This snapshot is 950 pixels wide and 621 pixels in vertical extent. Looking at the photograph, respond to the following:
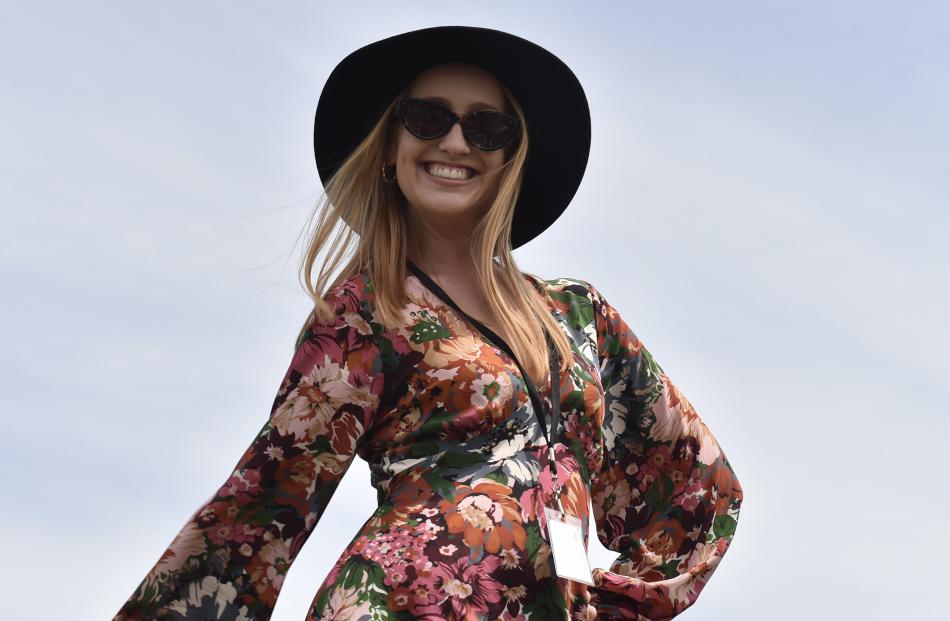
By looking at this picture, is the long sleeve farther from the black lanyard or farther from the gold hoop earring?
the gold hoop earring

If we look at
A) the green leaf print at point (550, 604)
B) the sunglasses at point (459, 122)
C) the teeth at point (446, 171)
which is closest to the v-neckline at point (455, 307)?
the teeth at point (446, 171)

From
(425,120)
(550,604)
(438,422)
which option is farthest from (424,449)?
(425,120)

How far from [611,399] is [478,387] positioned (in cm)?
76

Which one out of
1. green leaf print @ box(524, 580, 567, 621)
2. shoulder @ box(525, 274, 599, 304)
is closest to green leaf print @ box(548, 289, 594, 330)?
shoulder @ box(525, 274, 599, 304)

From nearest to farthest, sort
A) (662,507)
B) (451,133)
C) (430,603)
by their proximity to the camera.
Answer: (430,603) → (451,133) → (662,507)

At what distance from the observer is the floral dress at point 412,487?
328cm

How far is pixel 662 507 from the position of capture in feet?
13.3

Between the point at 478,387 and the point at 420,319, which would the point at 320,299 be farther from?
the point at 478,387

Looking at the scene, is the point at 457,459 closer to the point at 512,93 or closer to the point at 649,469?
the point at 649,469

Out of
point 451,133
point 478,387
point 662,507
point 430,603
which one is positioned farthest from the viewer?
point 662,507

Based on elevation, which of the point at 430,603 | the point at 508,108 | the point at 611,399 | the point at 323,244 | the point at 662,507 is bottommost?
the point at 430,603

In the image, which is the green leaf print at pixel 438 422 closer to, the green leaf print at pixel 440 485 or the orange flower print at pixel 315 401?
the green leaf print at pixel 440 485

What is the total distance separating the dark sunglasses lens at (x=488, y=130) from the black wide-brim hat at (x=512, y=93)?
14cm

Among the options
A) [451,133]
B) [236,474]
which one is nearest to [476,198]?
[451,133]
